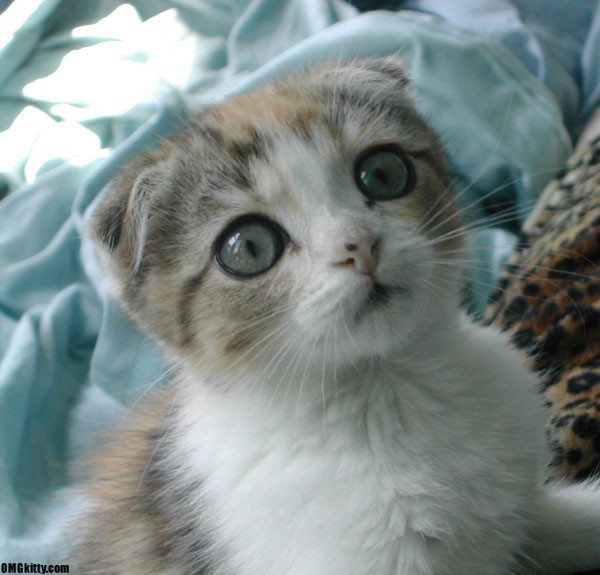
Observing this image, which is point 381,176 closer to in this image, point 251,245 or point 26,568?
point 251,245

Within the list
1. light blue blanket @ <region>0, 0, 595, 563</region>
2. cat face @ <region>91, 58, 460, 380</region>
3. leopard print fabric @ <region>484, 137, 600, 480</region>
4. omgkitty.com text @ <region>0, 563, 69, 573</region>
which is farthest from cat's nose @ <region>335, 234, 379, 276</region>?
omgkitty.com text @ <region>0, 563, 69, 573</region>

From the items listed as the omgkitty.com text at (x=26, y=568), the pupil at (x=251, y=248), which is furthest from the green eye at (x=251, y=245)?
the omgkitty.com text at (x=26, y=568)

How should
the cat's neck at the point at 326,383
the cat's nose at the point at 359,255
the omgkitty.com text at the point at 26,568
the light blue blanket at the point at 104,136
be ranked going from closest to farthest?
the cat's nose at the point at 359,255 → the cat's neck at the point at 326,383 → the omgkitty.com text at the point at 26,568 → the light blue blanket at the point at 104,136

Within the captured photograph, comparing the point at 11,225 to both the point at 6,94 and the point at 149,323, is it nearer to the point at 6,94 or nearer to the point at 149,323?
the point at 6,94

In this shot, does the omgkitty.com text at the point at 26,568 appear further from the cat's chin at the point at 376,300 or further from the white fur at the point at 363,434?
the cat's chin at the point at 376,300

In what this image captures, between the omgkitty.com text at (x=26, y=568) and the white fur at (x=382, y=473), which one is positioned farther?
the omgkitty.com text at (x=26, y=568)

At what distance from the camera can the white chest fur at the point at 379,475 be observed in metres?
0.87

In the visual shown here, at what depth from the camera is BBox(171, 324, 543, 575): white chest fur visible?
0.87m

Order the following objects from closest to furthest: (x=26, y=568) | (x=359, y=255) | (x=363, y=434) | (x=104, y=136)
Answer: (x=359, y=255), (x=363, y=434), (x=26, y=568), (x=104, y=136)

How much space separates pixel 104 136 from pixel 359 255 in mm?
1519

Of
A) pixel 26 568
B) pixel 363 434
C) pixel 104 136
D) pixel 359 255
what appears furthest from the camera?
pixel 104 136

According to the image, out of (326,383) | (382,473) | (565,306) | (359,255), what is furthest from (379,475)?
(565,306)

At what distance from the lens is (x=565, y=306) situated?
4.64 feet

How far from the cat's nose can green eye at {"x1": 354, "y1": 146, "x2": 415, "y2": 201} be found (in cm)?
13
